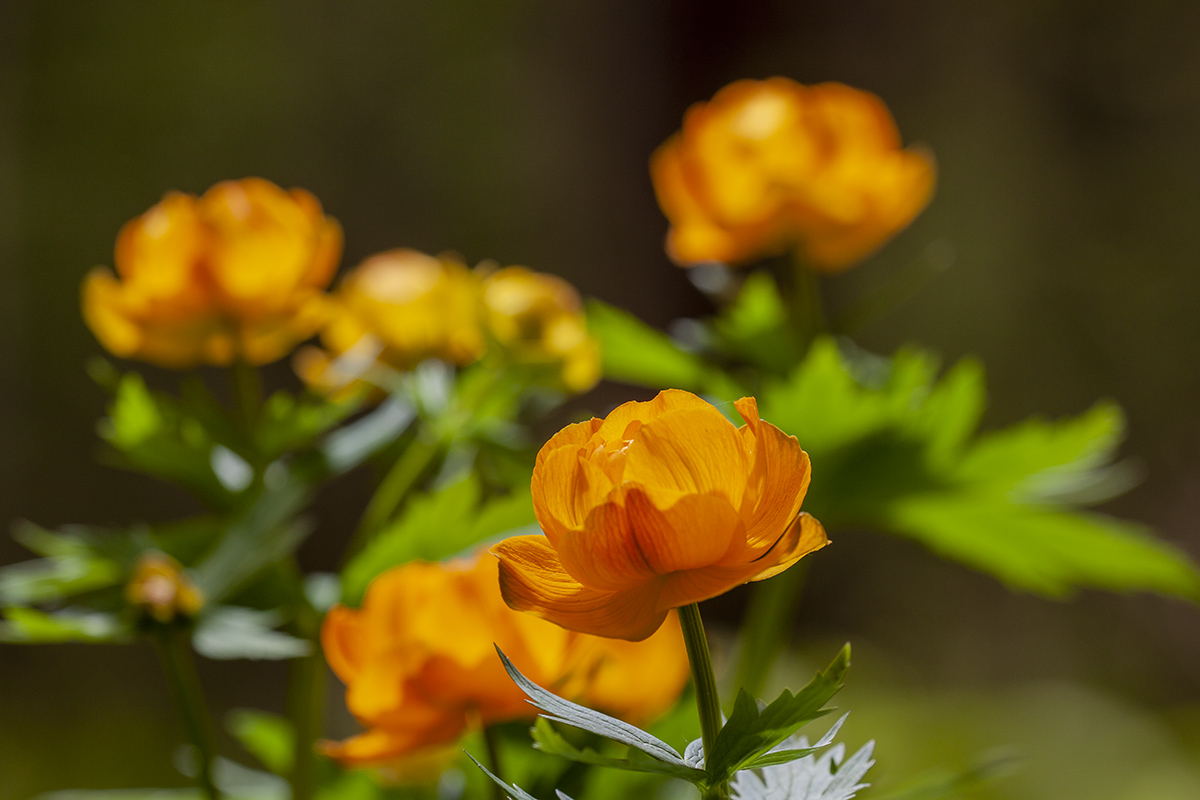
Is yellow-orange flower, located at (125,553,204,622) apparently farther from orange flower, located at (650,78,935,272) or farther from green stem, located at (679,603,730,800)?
orange flower, located at (650,78,935,272)

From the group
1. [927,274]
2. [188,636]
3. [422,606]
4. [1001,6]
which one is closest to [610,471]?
[422,606]

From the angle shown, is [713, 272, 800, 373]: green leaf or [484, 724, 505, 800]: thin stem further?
[713, 272, 800, 373]: green leaf

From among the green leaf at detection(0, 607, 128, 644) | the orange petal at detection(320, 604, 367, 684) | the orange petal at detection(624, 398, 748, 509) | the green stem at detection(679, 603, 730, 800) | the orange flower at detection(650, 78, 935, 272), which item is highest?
Result: the orange flower at detection(650, 78, 935, 272)

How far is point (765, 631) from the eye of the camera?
0.50 meters

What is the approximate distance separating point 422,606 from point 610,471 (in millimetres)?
130

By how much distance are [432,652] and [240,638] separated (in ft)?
0.35

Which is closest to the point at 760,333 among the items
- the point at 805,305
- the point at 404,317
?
the point at 805,305

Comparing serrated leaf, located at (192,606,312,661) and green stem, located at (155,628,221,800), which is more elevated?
serrated leaf, located at (192,606,312,661)

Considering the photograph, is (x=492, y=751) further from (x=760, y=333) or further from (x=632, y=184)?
(x=632, y=184)

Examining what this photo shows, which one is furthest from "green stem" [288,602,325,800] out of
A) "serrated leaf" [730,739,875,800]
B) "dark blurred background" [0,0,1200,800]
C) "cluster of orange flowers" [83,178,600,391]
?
"dark blurred background" [0,0,1200,800]

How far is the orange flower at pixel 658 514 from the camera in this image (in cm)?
20

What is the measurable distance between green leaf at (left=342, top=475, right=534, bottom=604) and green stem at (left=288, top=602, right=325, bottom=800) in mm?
31

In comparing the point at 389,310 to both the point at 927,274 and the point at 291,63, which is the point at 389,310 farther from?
the point at 291,63

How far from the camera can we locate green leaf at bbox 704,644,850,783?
0.20m
